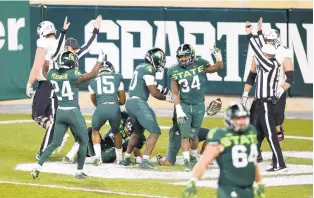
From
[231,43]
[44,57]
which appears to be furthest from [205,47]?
[44,57]

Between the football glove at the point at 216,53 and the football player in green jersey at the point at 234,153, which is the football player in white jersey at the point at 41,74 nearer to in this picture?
the football glove at the point at 216,53

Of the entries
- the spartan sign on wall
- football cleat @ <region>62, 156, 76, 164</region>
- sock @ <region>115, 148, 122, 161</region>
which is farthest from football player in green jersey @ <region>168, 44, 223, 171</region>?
the spartan sign on wall

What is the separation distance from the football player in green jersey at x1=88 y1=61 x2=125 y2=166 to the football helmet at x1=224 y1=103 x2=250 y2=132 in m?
6.59

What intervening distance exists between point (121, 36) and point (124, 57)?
50 centimetres

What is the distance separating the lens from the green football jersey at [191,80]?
1995cm

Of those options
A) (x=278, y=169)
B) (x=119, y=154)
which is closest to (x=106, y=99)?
(x=119, y=154)

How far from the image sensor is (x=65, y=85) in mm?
18766

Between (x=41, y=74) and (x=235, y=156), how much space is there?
826 cm

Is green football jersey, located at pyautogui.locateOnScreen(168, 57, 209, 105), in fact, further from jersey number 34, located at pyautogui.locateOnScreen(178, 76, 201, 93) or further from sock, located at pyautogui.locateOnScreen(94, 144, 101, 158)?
sock, located at pyautogui.locateOnScreen(94, 144, 101, 158)

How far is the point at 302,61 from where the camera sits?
92.3ft

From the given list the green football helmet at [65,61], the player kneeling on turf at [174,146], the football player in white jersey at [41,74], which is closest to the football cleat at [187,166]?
the player kneeling on turf at [174,146]

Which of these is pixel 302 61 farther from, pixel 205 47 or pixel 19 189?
pixel 19 189

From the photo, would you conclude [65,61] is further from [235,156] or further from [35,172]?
[235,156]

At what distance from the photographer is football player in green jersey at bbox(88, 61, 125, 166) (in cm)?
2025
